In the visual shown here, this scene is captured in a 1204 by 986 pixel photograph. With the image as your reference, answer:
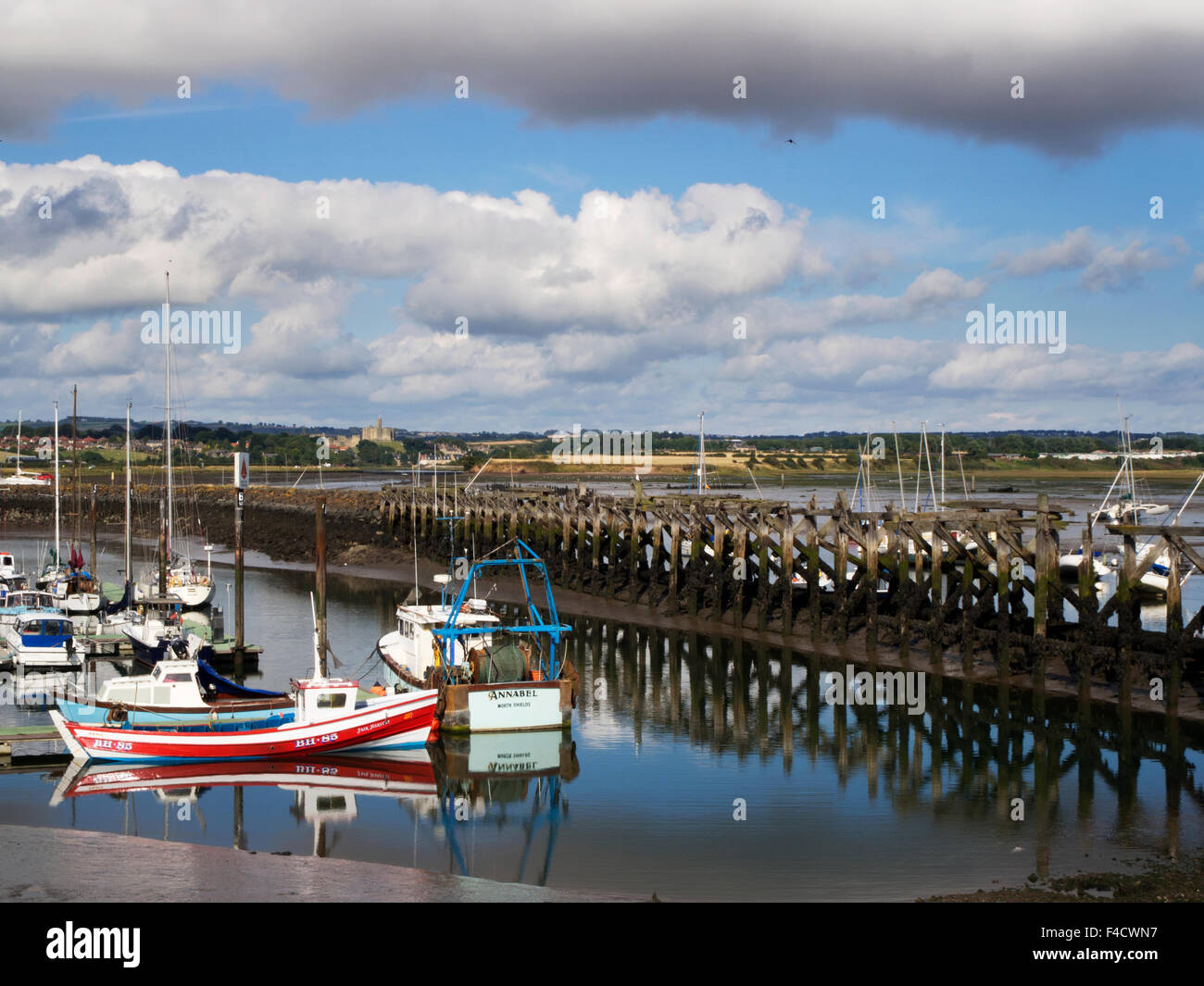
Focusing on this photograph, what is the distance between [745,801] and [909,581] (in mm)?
13513

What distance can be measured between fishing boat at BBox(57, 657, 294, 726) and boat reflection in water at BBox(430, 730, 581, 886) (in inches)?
153

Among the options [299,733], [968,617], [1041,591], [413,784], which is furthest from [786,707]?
[299,733]

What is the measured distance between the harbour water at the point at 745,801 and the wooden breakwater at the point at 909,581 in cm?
157

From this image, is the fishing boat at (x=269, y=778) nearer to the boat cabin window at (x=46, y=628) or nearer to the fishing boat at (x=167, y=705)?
the fishing boat at (x=167, y=705)

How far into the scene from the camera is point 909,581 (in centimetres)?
3406

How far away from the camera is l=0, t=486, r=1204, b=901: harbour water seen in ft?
61.4

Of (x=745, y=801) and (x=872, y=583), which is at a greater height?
(x=872, y=583)

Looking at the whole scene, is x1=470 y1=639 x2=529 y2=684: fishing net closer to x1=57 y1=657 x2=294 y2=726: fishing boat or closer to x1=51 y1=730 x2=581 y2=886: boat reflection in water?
x1=51 y1=730 x2=581 y2=886: boat reflection in water

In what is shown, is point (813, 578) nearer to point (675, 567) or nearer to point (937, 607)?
point (937, 607)

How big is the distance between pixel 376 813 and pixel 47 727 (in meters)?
8.61

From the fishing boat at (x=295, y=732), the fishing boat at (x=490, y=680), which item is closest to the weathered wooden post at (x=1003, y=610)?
the fishing boat at (x=490, y=680)

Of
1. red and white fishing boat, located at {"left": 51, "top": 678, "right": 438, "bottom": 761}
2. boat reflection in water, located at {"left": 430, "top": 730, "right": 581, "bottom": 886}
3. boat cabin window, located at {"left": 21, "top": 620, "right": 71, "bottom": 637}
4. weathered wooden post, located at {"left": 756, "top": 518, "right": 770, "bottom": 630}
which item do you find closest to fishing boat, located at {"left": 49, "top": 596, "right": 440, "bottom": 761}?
red and white fishing boat, located at {"left": 51, "top": 678, "right": 438, "bottom": 761}

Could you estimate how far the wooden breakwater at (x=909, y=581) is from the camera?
27406mm

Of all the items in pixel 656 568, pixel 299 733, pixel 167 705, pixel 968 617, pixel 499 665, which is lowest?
pixel 299 733
